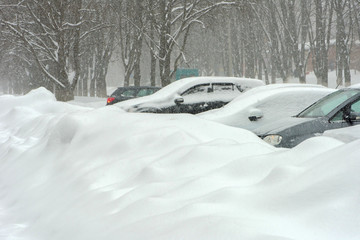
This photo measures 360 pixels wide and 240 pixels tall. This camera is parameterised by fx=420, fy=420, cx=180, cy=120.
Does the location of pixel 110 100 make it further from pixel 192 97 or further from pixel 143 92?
pixel 192 97

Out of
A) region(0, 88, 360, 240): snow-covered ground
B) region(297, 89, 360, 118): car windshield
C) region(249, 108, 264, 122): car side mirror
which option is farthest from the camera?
region(249, 108, 264, 122): car side mirror

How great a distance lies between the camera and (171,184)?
3.52 meters

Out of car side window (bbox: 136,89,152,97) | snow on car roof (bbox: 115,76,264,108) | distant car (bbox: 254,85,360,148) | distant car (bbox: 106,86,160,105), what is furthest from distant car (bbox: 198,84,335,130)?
car side window (bbox: 136,89,152,97)

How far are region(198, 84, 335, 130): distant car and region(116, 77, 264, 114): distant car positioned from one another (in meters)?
2.37

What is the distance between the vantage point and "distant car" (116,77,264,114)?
34.7 feet

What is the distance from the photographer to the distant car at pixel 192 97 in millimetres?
10570

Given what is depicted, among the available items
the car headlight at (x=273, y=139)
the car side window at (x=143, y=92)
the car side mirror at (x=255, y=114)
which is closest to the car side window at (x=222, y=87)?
the car side mirror at (x=255, y=114)

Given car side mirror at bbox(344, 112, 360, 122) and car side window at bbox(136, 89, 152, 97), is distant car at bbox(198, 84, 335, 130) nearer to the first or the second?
car side mirror at bbox(344, 112, 360, 122)

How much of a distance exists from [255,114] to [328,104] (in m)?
1.33

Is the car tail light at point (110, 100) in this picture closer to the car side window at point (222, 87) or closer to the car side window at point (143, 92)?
the car side window at point (143, 92)

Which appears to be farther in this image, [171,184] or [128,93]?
[128,93]

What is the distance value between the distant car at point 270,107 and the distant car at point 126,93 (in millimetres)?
7572

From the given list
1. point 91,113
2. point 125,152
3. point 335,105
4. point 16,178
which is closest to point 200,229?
point 125,152

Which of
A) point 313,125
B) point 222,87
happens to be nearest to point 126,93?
point 222,87
